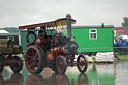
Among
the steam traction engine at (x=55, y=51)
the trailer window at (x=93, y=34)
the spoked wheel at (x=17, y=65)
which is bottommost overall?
the spoked wheel at (x=17, y=65)

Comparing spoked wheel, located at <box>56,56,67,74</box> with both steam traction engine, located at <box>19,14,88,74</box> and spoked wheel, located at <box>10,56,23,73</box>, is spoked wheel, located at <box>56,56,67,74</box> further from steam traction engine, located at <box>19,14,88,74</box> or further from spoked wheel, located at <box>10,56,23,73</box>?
spoked wheel, located at <box>10,56,23,73</box>

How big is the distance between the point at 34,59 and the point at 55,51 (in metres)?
1.02

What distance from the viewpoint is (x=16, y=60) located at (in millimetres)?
13844

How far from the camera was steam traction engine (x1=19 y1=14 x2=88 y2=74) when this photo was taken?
1250cm

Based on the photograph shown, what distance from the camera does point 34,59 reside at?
13125 mm

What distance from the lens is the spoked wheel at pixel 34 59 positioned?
12727 mm

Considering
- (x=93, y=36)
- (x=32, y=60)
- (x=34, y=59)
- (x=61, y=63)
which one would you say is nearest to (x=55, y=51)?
(x=61, y=63)

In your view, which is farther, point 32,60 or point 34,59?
point 32,60

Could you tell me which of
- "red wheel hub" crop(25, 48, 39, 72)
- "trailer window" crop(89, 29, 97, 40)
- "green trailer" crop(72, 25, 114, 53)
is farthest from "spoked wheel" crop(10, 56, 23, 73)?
"trailer window" crop(89, 29, 97, 40)

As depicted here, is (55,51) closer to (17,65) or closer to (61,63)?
(61,63)

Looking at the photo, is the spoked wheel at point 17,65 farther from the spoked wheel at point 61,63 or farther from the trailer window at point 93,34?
the trailer window at point 93,34

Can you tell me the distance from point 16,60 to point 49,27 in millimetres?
2119

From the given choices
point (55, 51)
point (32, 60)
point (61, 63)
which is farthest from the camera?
point (32, 60)

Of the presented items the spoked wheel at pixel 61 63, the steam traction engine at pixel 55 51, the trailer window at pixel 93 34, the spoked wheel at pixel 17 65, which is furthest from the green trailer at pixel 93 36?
the spoked wheel at pixel 61 63
